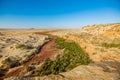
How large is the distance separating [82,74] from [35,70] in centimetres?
799

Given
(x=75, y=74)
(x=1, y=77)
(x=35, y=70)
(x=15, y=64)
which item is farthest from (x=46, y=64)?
(x=75, y=74)

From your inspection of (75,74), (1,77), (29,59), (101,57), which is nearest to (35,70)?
(1,77)

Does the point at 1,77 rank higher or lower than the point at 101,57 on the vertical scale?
lower

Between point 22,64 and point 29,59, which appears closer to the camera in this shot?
point 22,64

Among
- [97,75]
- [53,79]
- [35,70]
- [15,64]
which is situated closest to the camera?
[53,79]

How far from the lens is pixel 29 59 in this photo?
19.9 m

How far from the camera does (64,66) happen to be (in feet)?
53.0

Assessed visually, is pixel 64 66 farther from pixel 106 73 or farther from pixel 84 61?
pixel 106 73

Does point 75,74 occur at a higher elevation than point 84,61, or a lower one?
higher

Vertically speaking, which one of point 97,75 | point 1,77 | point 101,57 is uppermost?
point 97,75

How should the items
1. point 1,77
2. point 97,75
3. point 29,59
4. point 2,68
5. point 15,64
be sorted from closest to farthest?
point 97,75 < point 1,77 < point 2,68 < point 15,64 < point 29,59

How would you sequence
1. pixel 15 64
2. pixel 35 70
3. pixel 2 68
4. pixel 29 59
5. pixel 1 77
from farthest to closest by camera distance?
pixel 29 59
pixel 15 64
pixel 2 68
pixel 35 70
pixel 1 77

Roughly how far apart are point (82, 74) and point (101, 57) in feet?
29.8

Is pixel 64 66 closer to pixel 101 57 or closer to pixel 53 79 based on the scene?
pixel 101 57
